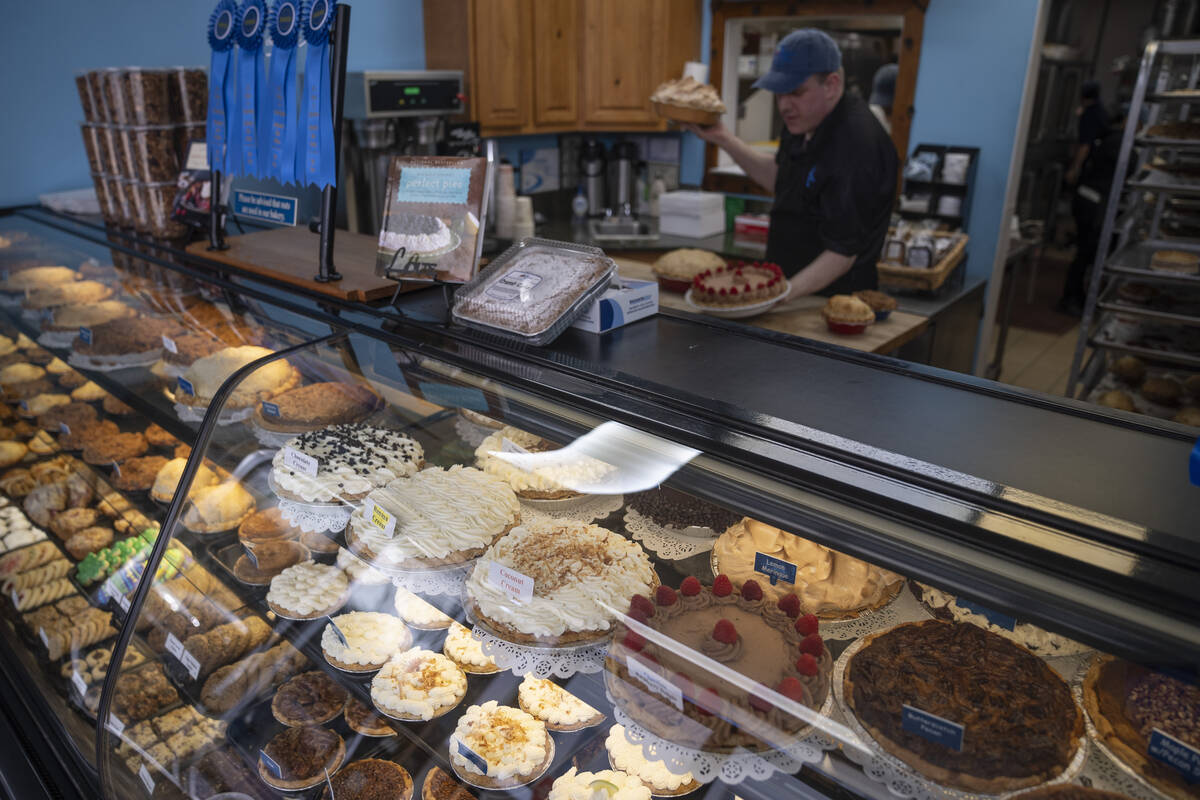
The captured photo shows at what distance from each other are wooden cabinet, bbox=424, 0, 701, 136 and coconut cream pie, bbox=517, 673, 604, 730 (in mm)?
4639

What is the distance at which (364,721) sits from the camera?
6.63 feet

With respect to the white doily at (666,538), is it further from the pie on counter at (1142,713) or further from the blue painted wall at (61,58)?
the blue painted wall at (61,58)

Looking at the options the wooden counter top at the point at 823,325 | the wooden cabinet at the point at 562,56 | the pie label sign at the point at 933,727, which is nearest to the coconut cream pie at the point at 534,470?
the pie label sign at the point at 933,727

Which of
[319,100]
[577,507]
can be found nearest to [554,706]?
[577,507]

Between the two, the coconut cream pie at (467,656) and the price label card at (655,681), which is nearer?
the price label card at (655,681)

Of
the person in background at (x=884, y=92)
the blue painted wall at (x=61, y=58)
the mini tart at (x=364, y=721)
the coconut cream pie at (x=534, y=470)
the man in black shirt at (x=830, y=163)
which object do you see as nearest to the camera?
the coconut cream pie at (x=534, y=470)

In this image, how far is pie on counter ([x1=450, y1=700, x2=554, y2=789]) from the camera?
1.67 metres

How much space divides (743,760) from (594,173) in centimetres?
599

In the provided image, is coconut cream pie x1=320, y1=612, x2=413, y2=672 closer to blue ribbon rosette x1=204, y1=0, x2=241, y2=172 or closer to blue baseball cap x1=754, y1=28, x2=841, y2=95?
blue ribbon rosette x1=204, y1=0, x2=241, y2=172

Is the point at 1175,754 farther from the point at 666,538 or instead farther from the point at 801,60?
the point at 801,60

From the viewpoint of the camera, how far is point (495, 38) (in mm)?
5488

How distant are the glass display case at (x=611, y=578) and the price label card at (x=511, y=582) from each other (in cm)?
1

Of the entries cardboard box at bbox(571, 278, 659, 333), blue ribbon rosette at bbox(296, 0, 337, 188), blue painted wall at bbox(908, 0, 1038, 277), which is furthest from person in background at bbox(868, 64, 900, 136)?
blue ribbon rosette at bbox(296, 0, 337, 188)

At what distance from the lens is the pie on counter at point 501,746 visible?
1670 mm
